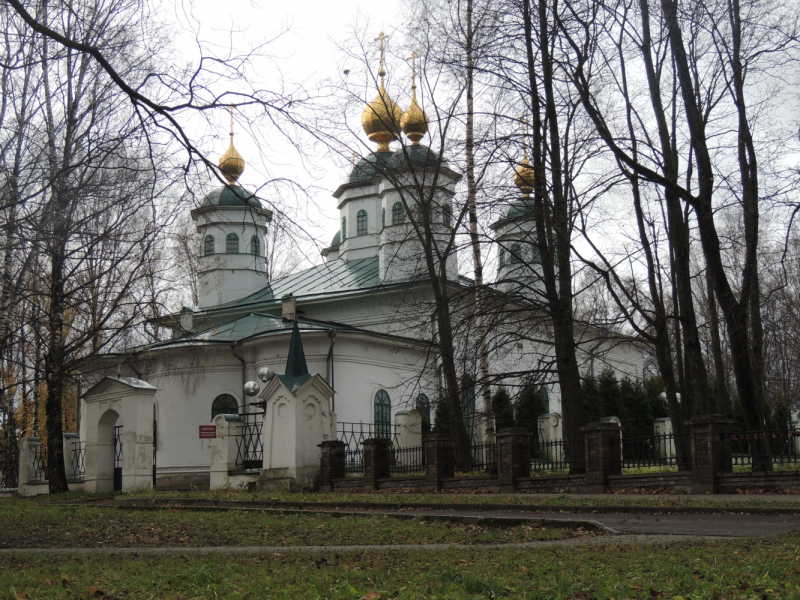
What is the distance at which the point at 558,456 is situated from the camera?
696 inches

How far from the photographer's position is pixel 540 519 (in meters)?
9.62

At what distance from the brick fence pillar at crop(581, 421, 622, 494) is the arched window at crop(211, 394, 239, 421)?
15020mm

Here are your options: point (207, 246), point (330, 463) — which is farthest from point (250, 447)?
point (207, 246)

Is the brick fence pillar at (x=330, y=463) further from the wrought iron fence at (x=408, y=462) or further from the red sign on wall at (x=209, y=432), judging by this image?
the red sign on wall at (x=209, y=432)

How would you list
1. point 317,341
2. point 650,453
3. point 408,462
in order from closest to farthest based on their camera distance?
point 650,453, point 408,462, point 317,341

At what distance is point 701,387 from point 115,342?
13315 mm

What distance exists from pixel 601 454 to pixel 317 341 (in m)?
13.2

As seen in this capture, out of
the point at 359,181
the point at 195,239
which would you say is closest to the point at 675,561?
the point at 195,239

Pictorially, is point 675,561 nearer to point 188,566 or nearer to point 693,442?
point 188,566

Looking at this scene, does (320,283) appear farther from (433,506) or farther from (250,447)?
(433,506)

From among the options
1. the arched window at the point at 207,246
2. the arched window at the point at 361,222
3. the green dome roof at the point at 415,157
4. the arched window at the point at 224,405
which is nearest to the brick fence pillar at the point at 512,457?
the arched window at the point at 207,246

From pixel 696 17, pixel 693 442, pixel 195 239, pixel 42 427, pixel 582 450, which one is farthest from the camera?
pixel 42 427

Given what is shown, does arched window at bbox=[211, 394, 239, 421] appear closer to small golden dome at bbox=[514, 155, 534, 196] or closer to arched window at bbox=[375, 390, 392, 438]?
arched window at bbox=[375, 390, 392, 438]

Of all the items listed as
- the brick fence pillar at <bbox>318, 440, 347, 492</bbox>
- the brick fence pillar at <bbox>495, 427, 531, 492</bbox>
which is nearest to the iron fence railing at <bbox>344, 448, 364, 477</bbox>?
the brick fence pillar at <bbox>318, 440, 347, 492</bbox>
